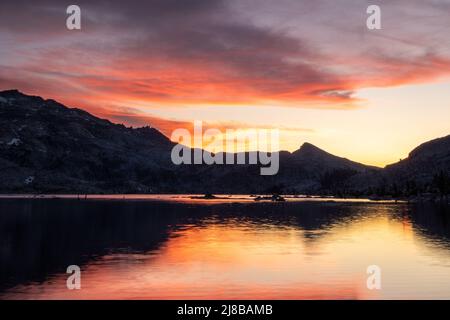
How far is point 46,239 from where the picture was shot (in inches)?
3460

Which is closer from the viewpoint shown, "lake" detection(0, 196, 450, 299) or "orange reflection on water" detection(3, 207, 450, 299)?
"orange reflection on water" detection(3, 207, 450, 299)

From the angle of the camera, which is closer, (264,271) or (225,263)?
(264,271)

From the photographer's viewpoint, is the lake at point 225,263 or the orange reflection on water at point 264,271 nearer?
the orange reflection on water at point 264,271

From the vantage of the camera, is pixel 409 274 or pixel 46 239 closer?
pixel 409 274

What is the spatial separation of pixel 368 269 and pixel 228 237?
3991 centimetres

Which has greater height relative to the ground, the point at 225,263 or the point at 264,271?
the point at 264,271
